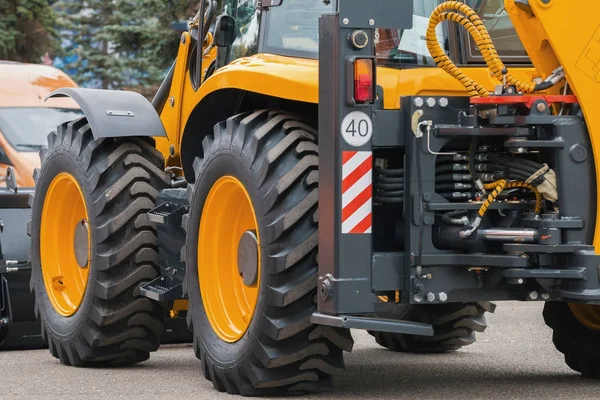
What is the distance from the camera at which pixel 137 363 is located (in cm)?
870

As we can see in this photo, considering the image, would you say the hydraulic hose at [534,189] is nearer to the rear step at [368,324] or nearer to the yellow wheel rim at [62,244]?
the rear step at [368,324]

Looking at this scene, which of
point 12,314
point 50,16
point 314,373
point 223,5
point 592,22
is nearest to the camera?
point 592,22

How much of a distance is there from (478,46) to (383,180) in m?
0.80

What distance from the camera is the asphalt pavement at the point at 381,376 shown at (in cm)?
700

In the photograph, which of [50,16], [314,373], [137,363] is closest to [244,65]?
[314,373]

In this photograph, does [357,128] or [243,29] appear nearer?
[357,128]

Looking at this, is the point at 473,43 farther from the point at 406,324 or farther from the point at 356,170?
the point at 406,324

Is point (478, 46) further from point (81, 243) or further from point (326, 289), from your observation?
point (81, 243)

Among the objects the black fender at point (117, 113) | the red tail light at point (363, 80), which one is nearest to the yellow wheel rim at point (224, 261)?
the red tail light at point (363, 80)

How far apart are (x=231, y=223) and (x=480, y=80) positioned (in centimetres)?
165

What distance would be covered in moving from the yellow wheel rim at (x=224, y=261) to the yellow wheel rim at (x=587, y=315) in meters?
1.94

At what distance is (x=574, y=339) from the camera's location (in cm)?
770

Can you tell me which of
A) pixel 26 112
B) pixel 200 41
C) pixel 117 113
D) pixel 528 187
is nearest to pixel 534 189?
pixel 528 187

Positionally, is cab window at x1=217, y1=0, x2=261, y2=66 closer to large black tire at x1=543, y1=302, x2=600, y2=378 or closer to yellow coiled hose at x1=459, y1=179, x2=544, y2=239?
yellow coiled hose at x1=459, y1=179, x2=544, y2=239
